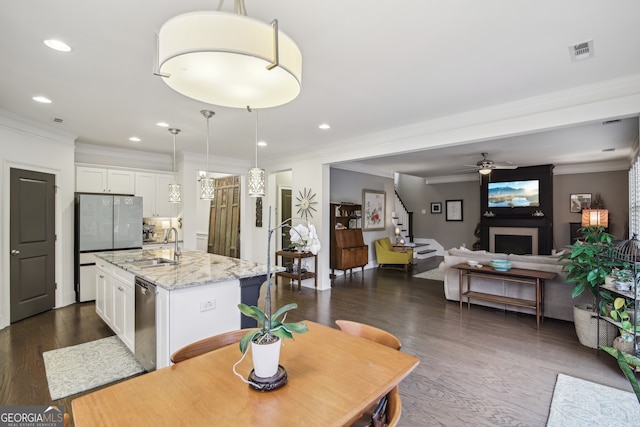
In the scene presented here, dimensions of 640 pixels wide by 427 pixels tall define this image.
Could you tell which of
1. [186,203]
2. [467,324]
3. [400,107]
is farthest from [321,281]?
[400,107]

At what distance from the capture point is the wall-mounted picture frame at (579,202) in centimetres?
816

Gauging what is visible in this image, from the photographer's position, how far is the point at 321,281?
5926 millimetres

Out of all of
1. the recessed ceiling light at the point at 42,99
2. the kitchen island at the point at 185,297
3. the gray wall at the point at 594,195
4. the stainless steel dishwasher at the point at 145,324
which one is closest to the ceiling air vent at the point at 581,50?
the kitchen island at the point at 185,297

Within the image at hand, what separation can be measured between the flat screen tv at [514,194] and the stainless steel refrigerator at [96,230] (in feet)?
27.9

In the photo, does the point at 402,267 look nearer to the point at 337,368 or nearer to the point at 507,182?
the point at 507,182

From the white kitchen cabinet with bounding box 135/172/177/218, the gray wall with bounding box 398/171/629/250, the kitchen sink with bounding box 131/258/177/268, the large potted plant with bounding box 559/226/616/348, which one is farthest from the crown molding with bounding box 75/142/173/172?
the gray wall with bounding box 398/171/629/250

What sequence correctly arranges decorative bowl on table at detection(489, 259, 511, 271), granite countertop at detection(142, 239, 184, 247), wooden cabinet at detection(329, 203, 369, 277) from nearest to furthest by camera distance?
decorative bowl on table at detection(489, 259, 511, 271) → granite countertop at detection(142, 239, 184, 247) → wooden cabinet at detection(329, 203, 369, 277)

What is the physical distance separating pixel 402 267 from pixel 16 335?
7323 millimetres

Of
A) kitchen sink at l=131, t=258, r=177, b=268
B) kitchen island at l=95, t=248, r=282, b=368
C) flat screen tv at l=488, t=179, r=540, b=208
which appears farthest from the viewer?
flat screen tv at l=488, t=179, r=540, b=208

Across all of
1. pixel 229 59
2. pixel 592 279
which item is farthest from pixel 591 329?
pixel 229 59

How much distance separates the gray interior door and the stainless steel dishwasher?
104 inches

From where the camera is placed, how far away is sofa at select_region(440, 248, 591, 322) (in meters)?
4.09

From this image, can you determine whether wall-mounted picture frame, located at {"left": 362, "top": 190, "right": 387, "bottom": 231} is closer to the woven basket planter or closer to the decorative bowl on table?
the decorative bowl on table

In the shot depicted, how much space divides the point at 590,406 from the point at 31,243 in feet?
21.2
